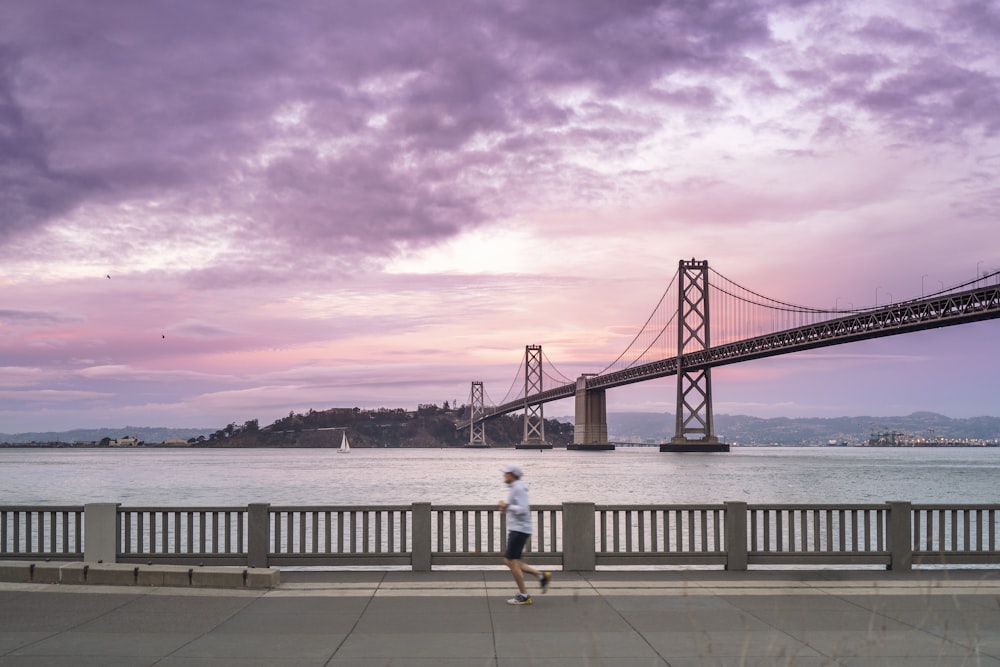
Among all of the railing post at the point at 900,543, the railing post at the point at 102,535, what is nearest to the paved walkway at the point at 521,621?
the railing post at the point at 900,543

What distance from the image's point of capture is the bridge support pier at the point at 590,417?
487ft

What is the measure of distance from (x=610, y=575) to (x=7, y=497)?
67733 millimetres

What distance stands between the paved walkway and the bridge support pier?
129 metres

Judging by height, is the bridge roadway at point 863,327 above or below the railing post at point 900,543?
above

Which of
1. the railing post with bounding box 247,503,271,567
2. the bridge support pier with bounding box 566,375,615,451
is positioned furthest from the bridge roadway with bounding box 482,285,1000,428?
the railing post with bounding box 247,503,271,567

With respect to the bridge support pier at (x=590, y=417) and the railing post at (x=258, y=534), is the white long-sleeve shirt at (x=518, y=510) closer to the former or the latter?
the railing post at (x=258, y=534)

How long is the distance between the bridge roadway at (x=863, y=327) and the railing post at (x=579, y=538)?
216 ft

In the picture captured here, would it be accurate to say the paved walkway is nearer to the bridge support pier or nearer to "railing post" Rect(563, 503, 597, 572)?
"railing post" Rect(563, 503, 597, 572)

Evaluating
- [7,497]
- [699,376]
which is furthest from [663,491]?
[699,376]

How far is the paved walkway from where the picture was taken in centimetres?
916

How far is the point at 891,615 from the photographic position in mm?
11039

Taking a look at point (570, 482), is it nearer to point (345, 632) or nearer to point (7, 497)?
point (7, 497)

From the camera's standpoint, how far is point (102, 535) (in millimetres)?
14414

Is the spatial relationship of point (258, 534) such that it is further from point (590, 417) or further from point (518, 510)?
point (590, 417)
